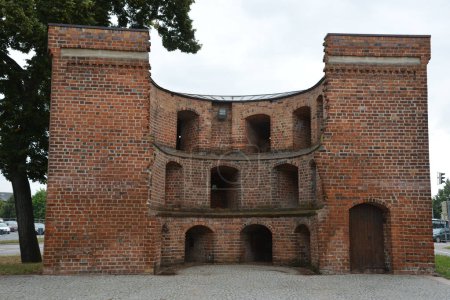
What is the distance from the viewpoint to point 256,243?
1702cm

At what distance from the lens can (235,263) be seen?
15719 millimetres

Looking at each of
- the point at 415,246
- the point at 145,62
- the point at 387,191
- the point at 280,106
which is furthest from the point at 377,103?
the point at 145,62

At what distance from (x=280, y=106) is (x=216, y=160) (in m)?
3.11

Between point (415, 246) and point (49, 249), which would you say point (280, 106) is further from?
point (49, 249)

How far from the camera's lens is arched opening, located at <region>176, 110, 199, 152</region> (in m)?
17.2

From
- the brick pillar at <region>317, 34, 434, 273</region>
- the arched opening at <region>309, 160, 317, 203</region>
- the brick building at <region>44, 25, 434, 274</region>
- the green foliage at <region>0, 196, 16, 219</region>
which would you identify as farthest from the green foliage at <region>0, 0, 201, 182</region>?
the green foliage at <region>0, 196, 16, 219</region>

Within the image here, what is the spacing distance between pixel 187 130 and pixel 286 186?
431cm

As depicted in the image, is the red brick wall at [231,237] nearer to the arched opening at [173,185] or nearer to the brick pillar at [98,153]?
the arched opening at [173,185]

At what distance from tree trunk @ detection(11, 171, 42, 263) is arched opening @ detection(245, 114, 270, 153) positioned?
7908 millimetres

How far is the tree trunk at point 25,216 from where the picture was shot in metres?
14.8

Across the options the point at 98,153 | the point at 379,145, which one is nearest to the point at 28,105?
the point at 98,153

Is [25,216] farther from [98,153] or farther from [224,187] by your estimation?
[224,187]

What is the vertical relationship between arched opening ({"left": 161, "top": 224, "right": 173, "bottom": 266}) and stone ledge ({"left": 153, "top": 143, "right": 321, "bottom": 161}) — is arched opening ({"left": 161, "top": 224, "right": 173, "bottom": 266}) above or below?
below

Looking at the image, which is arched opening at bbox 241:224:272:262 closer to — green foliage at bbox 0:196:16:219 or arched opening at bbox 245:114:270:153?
arched opening at bbox 245:114:270:153
